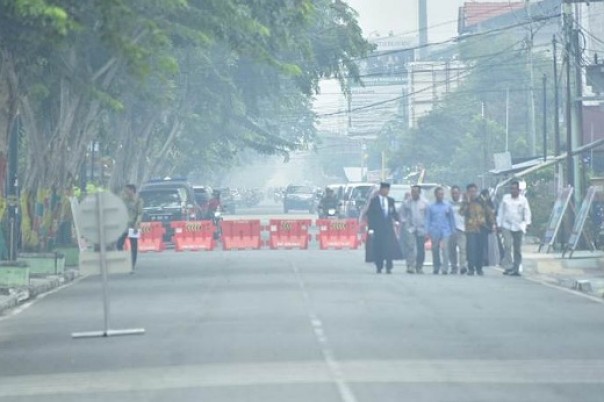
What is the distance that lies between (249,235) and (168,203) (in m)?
3.52

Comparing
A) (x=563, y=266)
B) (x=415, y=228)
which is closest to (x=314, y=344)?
(x=415, y=228)

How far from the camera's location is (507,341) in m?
19.0

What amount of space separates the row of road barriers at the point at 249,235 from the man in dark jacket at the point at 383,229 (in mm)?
16228

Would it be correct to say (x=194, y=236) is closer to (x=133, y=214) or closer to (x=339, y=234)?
(x=339, y=234)

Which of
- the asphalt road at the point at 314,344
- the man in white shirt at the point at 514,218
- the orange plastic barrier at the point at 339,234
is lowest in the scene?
the asphalt road at the point at 314,344

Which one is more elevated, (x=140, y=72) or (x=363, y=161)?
(x=363, y=161)

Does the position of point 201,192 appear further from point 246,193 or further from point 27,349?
point 246,193

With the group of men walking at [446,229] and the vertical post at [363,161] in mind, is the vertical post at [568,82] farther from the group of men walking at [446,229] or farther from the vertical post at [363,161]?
the vertical post at [363,161]

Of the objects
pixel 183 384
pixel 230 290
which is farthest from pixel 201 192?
pixel 183 384

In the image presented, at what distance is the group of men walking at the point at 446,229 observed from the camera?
111ft

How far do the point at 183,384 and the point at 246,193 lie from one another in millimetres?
146048

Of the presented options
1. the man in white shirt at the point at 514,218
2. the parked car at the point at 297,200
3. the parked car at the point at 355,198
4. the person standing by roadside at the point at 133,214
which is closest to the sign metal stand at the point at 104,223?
the man in white shirt at the point at 514,218

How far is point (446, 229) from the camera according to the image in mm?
34156

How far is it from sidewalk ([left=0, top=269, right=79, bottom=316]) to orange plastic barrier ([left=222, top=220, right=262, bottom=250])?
1433cm
